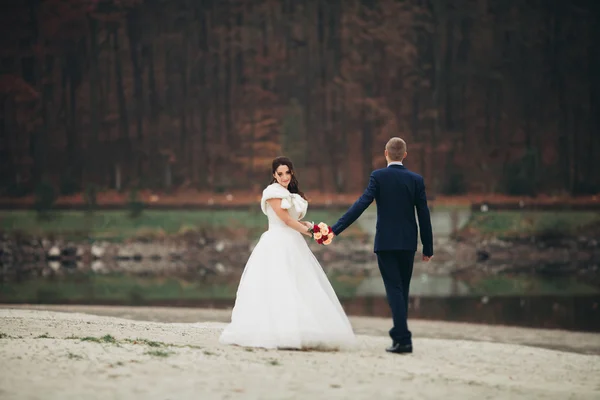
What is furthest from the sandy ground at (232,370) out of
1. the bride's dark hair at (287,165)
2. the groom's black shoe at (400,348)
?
the bride's dark hair at (287,165)

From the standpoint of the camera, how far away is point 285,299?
26.8 feet

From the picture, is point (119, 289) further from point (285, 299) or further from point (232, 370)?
point (232, 370)

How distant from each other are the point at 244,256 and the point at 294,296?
105 feet

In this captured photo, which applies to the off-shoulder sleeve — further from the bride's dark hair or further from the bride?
the bride's dark hair

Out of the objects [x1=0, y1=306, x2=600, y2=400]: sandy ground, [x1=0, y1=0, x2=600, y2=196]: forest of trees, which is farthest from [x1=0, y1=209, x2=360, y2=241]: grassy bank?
[x1=0, y1=306, x2=600, y2=400]: sandy ground

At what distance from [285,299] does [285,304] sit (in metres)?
0.04

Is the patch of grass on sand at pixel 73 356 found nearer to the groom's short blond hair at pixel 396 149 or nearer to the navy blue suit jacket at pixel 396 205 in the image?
the navy blue suit jacket at pixel 396 205

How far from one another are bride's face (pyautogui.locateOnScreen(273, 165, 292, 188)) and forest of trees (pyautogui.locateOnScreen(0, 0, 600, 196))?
123 ft

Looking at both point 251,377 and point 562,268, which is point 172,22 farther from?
point 251,377

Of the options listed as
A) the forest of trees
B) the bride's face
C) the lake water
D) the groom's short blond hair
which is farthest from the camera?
the forest of trees

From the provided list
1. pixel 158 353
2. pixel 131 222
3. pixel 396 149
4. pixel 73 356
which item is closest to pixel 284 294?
pixel 158 353

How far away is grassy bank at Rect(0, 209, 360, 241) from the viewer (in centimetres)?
4228

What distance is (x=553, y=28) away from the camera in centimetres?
4791

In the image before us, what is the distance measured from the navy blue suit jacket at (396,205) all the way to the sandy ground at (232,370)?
96cm
